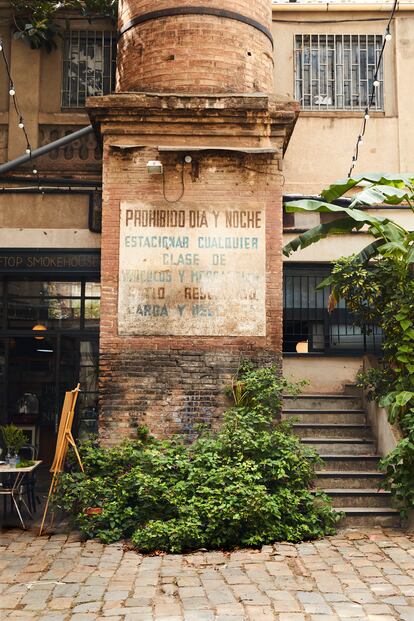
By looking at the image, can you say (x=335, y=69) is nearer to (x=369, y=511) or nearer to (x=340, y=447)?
(x=340, y=447)

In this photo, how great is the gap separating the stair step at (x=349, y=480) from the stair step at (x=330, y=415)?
1.62 m

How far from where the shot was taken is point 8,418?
505 inches

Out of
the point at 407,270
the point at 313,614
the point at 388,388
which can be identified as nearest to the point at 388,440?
the point at 388,388

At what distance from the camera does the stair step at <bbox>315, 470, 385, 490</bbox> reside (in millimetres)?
9320

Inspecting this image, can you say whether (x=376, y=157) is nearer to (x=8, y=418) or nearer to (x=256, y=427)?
(x=256, y=427)

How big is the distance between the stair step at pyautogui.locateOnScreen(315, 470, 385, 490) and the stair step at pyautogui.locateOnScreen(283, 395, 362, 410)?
2.06 metres

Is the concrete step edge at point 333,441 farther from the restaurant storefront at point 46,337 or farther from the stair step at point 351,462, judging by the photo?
the restaurant storefront at point 46,337

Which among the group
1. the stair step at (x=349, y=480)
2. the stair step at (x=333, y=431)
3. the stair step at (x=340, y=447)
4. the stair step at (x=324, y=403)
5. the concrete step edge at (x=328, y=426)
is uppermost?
the stair step at (x=324, y=403)

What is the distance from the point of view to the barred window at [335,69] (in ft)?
44.7

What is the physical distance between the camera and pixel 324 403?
1142 cm

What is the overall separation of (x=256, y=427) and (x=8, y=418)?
230 inches

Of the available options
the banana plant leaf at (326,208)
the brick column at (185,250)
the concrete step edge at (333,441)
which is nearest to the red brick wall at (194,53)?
the brick column at (185,250)

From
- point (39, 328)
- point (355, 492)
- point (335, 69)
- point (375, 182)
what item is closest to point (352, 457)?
point (355, 492)

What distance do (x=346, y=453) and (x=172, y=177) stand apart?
4.86 metres
